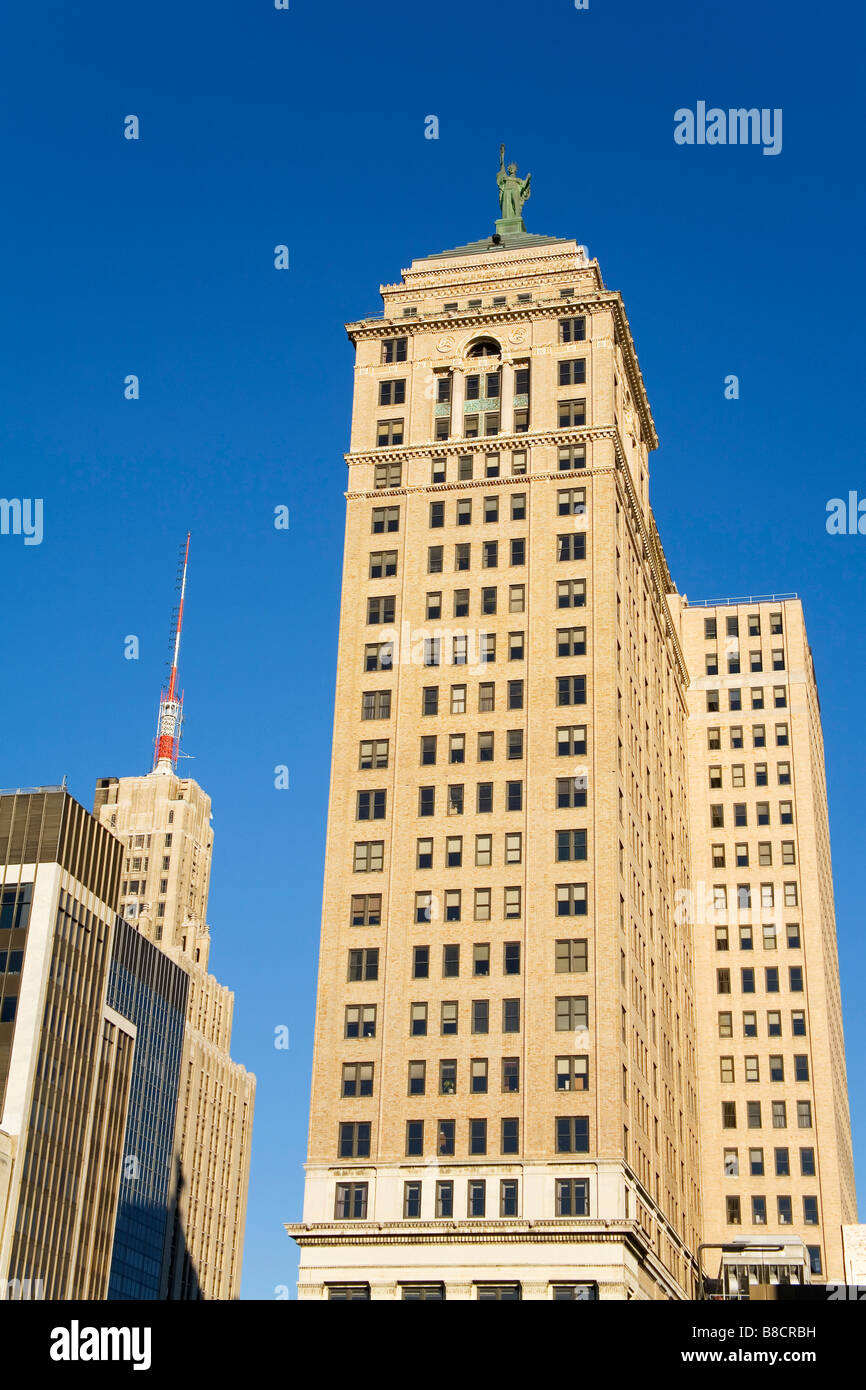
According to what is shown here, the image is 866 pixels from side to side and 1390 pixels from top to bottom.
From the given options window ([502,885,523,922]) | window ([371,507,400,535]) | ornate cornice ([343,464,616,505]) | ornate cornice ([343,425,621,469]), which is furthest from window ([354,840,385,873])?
ornate cornice ([343,425,621,469])

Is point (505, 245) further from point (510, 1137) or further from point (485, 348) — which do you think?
point (510, 1137)

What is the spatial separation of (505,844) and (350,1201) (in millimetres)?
21716

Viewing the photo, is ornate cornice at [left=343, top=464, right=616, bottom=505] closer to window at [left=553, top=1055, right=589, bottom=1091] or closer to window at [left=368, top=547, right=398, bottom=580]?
window at [left=368, top=547, right=398, bottom=580]

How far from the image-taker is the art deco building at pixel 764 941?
121 m

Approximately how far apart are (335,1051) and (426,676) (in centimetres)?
2371

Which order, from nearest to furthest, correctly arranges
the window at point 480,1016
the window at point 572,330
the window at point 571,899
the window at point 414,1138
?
the window at point 414,1138
the window at point 480,1016
the window at point 571,899
the window at point 572,330

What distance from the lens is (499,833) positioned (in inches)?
3728

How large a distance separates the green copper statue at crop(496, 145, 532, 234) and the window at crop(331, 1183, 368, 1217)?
73996 millimetres

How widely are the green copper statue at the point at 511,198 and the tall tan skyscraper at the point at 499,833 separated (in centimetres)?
822

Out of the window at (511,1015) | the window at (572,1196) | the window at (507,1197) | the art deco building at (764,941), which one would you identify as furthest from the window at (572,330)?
the window at (507,1197)

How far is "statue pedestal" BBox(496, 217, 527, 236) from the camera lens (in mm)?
125688

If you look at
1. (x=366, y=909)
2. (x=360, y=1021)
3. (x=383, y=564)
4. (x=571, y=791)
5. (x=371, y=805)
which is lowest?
(x=360, y=1021)

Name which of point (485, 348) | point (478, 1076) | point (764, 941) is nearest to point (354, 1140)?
point (478, 1076)

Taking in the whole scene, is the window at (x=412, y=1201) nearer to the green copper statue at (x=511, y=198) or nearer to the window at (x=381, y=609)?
the window at (x=381, y=609)
